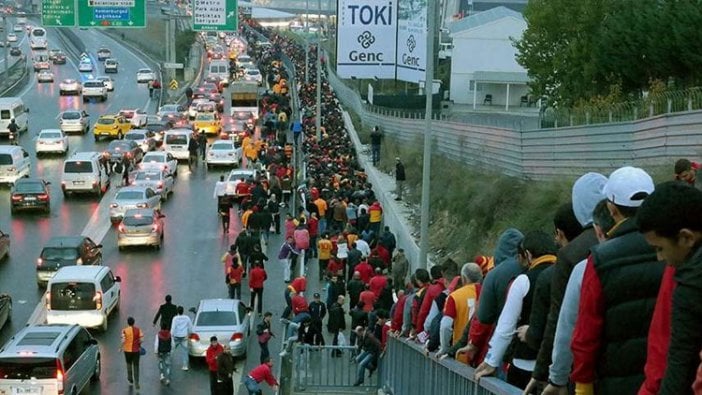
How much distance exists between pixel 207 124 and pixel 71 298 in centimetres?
3828

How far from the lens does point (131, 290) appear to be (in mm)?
29469

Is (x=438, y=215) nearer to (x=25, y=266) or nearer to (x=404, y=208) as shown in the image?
(x=404, y=208)

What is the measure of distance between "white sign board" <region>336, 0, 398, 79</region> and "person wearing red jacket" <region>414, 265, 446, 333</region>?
71.9ft

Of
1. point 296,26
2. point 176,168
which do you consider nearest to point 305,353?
point 176,168

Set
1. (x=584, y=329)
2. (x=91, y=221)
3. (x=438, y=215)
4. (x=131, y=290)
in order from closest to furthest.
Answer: (x=584, y=329), (x=131, y=290), (x=438, y=215), (x=91, y=221)

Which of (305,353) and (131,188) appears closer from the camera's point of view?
(305,353)

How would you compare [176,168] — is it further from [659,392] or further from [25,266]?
[659,392]

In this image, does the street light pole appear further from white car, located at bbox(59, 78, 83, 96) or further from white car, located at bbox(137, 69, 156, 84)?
white car, located at bbox(137, 69, 156, 84)

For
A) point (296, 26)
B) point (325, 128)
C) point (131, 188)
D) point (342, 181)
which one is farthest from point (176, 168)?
point (296, 26)

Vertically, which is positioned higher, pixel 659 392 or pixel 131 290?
pixel 659 392

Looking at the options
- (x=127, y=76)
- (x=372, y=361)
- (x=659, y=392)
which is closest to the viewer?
(x=659, y=392)

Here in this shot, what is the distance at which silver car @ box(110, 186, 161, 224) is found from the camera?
38.4m

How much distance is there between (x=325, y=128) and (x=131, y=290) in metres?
24.4

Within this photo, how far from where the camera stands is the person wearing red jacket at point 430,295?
12.4m
